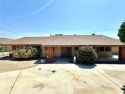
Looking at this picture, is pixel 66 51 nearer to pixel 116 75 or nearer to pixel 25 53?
pixel 25 53

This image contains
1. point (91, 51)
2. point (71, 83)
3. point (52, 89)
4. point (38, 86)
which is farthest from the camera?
point (91, 51)

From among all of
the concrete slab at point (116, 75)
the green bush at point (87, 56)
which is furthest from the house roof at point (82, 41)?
the concrete slab at point (116, 75)

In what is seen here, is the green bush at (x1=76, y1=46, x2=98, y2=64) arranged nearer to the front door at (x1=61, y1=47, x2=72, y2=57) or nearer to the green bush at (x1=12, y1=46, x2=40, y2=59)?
the front door at (x1=61, y1=47, x2=72, y2=57)

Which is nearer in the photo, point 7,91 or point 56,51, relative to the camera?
point 7,91

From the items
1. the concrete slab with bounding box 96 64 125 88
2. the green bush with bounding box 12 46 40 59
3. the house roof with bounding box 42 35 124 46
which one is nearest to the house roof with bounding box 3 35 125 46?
the house roof with bounding box 42 35 124 46

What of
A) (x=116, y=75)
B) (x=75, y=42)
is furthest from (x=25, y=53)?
(x=116, y=75)

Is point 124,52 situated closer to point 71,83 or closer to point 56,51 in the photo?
point 56,51

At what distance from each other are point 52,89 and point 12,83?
293 cm

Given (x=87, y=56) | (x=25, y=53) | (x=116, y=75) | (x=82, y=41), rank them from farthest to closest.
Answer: (x=82, y=41)
(x=25, y=53)
(x=87, y=56)
(x=116, y=75)

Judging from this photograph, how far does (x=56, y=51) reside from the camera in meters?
21.1

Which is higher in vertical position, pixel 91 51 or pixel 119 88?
pixel 91 51

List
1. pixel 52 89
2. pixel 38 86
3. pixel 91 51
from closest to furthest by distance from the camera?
pixel 52 89 < pixel 38 86 < pixel 91 51

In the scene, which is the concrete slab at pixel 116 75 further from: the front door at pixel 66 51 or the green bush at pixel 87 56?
the front door at pixel 66 51

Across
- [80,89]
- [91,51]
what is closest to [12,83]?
[80,89]
